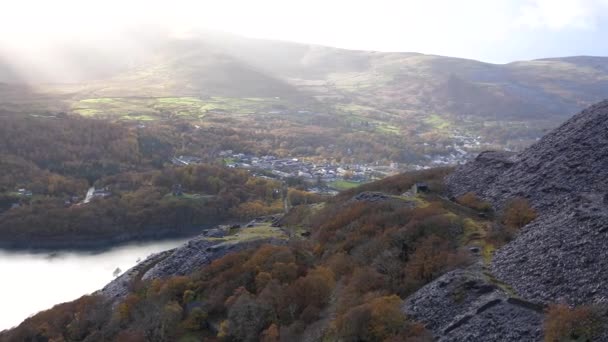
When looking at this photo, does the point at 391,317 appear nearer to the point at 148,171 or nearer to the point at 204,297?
the point at 204,297

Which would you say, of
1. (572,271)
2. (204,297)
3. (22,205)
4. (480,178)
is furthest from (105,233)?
(572,271)

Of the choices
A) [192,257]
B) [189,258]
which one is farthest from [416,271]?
[189,258]

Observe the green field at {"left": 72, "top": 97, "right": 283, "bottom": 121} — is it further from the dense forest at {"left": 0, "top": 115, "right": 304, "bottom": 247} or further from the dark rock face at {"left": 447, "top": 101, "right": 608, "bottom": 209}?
the dark rock face at {"left": 447, "top": 101, "right": 608, "bottom": 209}

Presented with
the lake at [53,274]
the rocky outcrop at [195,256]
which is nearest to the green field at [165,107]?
the lake at [53,274]

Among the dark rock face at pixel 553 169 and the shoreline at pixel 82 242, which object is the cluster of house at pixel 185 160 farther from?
the dark rock face at pixel 553 169

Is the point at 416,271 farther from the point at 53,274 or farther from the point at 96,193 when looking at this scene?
the point at 96,193

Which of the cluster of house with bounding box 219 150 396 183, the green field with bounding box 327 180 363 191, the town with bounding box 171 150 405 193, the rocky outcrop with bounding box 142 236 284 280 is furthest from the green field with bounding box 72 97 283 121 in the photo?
the rocky outcrop with bounding box 142 236 284 280
